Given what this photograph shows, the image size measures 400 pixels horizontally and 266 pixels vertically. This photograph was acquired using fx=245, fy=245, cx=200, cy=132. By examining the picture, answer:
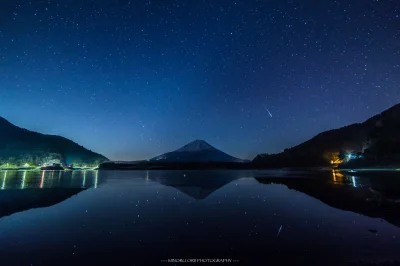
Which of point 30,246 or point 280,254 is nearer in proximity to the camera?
point 280,254

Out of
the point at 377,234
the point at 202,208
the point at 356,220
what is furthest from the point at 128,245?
the point at 356,220

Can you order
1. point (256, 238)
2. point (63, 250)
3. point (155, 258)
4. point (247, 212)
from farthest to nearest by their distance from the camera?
1. point (247, 212)
2. point (256, 238)
3. point (63, 250)
4. point (155, 258)

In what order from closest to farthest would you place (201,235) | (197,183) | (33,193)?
(201,235), (33,193), (197,183)

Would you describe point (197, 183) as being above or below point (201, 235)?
above

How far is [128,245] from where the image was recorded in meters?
9.34

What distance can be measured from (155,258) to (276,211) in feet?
34.1

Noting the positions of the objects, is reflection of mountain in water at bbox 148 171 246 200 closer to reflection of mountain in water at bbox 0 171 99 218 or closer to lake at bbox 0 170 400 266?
lake at bbox 0 170 400 266

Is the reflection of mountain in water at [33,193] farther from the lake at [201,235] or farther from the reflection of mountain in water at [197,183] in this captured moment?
the reflection of mountain in water at [197,183]

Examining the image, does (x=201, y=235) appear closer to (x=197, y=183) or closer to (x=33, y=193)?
(x=33, y=193)

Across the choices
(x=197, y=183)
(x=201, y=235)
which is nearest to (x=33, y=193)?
(x=197, y=183)

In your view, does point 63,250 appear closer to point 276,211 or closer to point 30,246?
point 30,246

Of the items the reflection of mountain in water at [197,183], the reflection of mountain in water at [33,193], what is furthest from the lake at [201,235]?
the reflection of mountain in water at [197,183]

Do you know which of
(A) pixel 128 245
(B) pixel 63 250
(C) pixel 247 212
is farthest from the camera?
(C) pixel 247 212

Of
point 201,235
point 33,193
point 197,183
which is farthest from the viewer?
point 197,183
